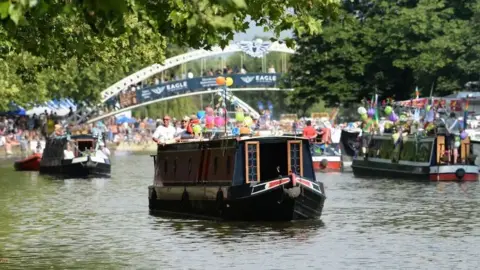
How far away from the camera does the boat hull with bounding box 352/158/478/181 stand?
150ft

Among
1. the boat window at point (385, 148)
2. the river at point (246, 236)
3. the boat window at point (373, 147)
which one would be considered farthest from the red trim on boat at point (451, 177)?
the boat window at point (373, 147)

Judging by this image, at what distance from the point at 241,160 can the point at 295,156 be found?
114 cm

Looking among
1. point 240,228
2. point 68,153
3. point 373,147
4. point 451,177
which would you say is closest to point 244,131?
point 240,228

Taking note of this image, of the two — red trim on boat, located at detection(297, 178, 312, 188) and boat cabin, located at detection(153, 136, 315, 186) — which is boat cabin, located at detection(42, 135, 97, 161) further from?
red trim on boat, located at detection(297, 178, 312, 188)

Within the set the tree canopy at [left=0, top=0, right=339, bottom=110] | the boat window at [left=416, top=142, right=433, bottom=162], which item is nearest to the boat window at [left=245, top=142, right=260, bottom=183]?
the tree canopy at [left=0, top=0, right=339, bottom=110]

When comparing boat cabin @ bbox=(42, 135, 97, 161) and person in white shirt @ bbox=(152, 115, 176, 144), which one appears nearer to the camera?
person in white shirt @ bbox=(152, 115, 176, 144)

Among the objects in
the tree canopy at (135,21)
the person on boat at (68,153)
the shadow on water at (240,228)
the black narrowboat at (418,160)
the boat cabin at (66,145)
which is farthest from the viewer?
the boat cabin at (66,145)

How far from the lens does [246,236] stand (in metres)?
26.8

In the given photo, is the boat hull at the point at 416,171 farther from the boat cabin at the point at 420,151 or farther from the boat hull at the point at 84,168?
the boat hull at the point at 84,168

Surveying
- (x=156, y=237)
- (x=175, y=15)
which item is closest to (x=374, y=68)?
(x=156, y=237)

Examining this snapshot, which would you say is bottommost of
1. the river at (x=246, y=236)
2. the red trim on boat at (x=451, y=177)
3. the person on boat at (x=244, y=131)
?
the river at (x=246, y=236)

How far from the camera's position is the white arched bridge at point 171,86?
346 ft

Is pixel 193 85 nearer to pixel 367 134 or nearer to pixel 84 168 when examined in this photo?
pixel 84 168

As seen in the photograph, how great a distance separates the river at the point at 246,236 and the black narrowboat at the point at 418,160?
4607 mm
